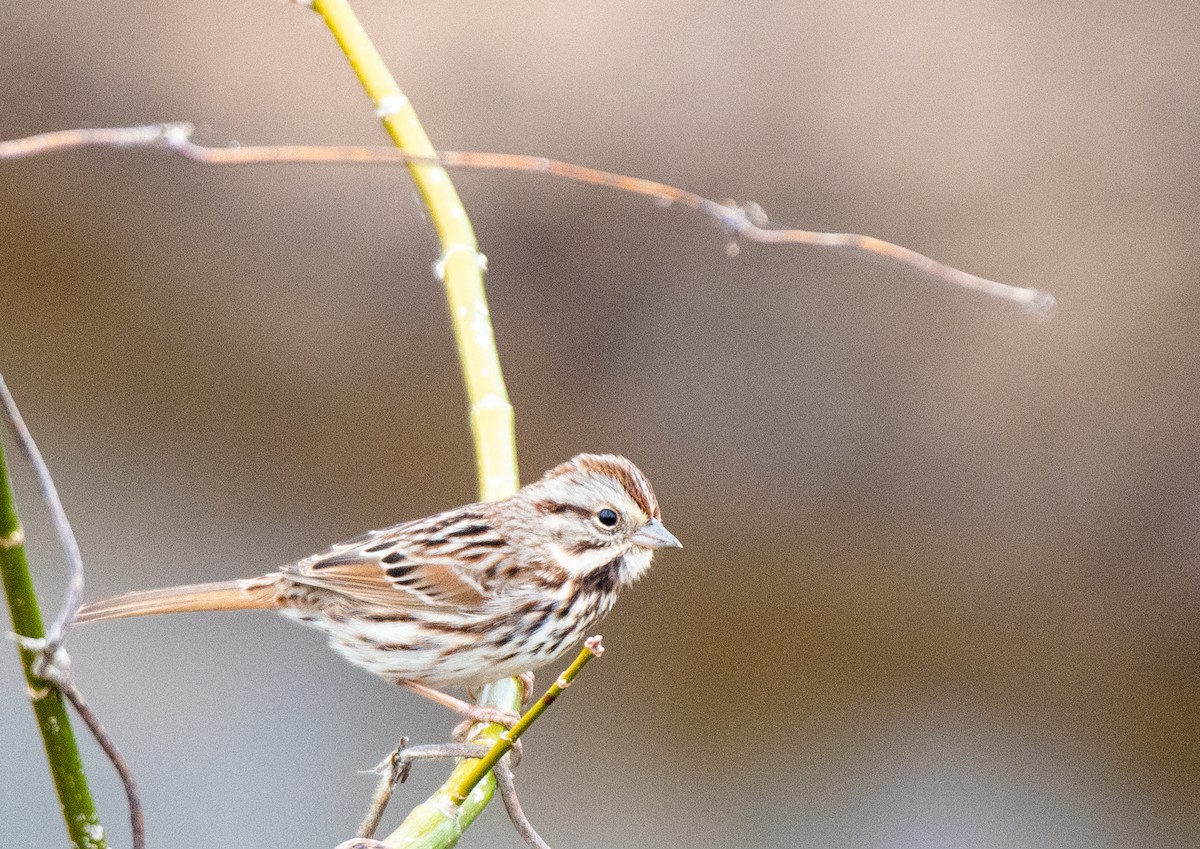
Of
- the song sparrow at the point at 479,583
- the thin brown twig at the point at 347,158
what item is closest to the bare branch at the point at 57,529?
the thin brown twig at the point at 347,158

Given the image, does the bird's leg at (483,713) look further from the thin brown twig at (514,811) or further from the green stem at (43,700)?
the green stem at (43,700)

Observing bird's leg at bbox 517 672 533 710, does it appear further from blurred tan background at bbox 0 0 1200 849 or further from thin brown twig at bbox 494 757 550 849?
blurred tan background at bbox 0 0 1200 849

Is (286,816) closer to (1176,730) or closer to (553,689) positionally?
(1176,730)

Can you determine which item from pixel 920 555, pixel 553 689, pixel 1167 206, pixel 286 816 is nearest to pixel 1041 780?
pixel 920 555

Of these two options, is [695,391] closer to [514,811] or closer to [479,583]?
[479,583]

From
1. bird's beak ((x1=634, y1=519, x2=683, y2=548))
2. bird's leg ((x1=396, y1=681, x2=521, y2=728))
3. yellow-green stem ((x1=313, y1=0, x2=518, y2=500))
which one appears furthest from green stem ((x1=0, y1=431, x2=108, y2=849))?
bird's beak ((x1=634, y1=519, x2=683, y2=548))

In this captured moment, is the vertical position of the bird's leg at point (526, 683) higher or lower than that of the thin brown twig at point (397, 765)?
higher
